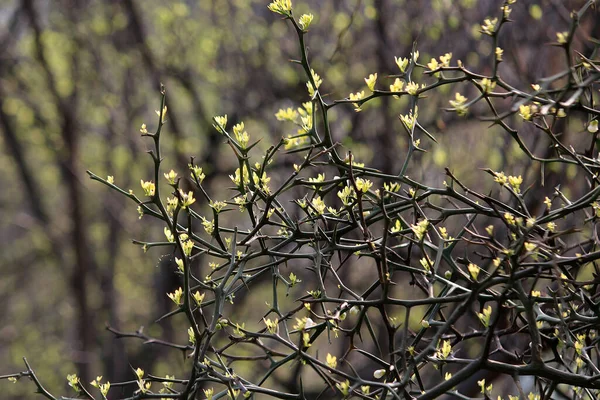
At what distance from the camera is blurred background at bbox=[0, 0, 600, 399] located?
710 centimetres

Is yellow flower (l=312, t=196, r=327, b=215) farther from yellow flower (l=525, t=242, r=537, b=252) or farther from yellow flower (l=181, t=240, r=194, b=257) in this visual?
yellow flower (l=525, t=242, r=537, b=252)

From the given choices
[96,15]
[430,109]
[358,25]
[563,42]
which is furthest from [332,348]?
[563,42]

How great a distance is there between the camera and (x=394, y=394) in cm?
205

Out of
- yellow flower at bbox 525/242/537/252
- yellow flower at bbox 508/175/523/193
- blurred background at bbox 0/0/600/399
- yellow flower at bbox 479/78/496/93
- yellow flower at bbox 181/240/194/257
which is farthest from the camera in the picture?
blurred background at bbox 0/0/600/399

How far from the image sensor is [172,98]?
955cm

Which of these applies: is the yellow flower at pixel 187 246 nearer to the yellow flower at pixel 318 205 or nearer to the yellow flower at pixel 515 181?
the yellow flower at pixel 318 205

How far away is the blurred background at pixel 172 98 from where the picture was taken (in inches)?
279

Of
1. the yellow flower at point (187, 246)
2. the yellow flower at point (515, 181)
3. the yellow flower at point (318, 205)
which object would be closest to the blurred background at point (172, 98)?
the yellow flower at point (515, 181)

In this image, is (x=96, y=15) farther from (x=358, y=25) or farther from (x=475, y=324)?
(x=475, y=324)

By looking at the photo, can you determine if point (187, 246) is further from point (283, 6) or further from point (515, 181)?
point (515, 181)

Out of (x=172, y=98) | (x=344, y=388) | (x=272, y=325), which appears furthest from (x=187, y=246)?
(x=172, y=98)

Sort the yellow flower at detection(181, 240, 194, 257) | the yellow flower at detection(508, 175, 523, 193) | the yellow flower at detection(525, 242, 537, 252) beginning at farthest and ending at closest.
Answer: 1. the yellow flower at detection(508, 175, 523, 193)
2. the yellow flower at detection(181, 240, 194, 257)
3. the yellow flower at detection(525, 242, 537, 252)

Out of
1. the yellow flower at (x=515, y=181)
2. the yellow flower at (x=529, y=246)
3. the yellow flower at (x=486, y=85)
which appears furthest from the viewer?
the yellow flower at (x=515, y=181)

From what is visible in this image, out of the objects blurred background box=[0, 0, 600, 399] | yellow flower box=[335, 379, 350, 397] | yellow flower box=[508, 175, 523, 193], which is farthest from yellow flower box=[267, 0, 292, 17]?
blurred background box=[0, 0, 600, 399]
